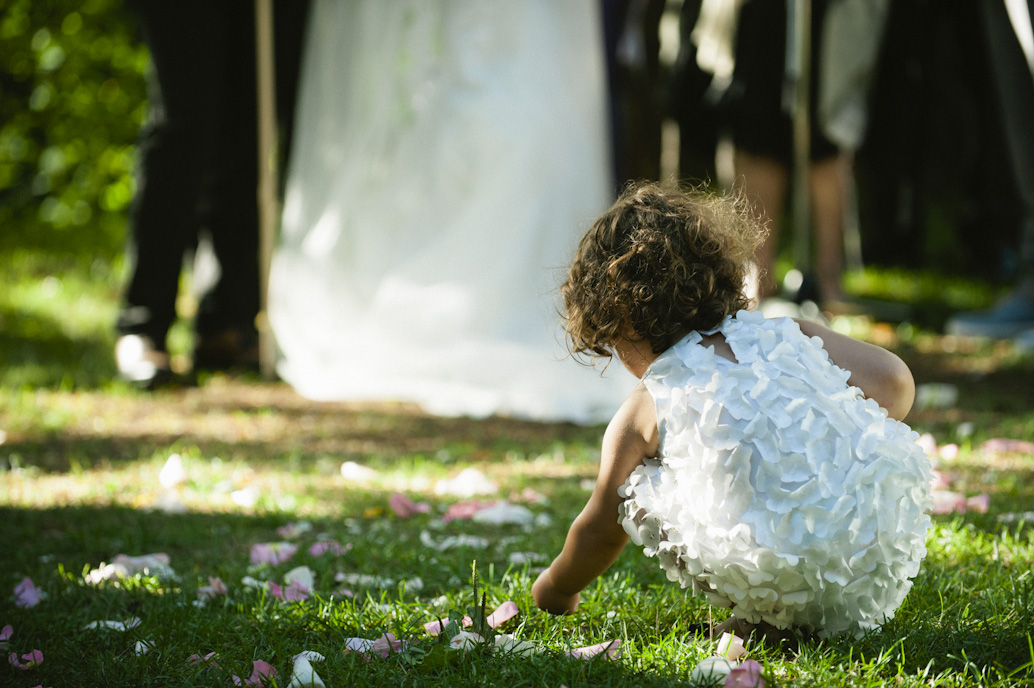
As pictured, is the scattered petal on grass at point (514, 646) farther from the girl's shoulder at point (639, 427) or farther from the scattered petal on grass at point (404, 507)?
the scattered petal on grass at point (404, 507)

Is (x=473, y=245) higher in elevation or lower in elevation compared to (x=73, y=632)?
higher

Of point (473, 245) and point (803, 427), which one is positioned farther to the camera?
point (473, 245)

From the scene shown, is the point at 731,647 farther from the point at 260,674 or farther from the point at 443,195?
the point at 443,195

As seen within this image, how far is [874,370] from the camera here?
1456mm

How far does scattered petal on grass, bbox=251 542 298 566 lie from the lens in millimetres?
1968

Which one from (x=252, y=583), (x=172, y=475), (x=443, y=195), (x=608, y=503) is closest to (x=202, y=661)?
(x=252, y=583)

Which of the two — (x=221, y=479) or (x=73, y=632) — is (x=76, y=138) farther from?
(x=73, y=632)

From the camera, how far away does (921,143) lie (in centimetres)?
698

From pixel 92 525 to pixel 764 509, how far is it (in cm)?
155

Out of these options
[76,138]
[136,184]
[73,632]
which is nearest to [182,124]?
[136,184]

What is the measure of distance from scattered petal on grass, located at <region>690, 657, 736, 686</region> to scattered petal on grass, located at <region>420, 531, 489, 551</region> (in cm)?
77

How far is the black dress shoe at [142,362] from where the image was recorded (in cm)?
382

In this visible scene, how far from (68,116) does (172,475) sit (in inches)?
182

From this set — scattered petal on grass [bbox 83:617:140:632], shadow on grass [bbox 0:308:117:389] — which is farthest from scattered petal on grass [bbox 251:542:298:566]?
shadow on grass [bbox 0:308:117:389]
